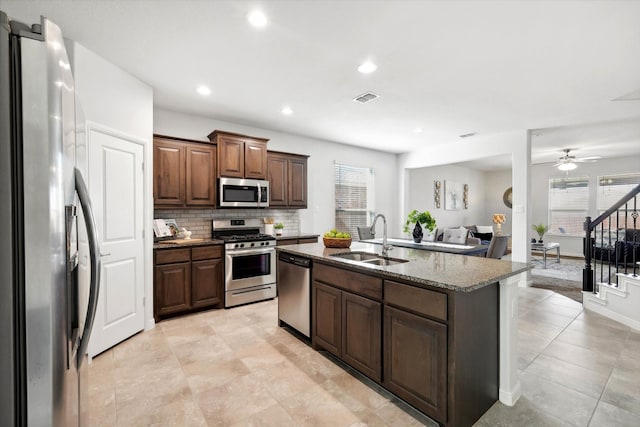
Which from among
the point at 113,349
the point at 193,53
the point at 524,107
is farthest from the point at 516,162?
the point at 113,349

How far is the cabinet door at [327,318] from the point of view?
98.4 inches

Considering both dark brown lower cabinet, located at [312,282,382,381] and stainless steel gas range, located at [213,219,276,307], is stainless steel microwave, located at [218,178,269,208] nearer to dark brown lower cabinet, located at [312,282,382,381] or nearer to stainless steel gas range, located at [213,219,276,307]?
stainless steel gas range, located at [213,219,276,307]

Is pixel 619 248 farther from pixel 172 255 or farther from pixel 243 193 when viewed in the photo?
pixel 172 255

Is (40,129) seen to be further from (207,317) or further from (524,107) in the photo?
(524,107)

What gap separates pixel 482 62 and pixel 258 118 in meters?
3.01

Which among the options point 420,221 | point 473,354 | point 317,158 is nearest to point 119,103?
point 317,158

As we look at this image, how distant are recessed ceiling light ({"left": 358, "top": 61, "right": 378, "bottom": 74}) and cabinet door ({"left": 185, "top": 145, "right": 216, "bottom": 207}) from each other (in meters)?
2.29

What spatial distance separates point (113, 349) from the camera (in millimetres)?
2873

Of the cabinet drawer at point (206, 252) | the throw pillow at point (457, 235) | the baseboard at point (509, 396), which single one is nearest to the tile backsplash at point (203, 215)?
the cabinet drawer at point (206, 252)

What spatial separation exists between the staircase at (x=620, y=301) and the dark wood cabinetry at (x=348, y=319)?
3.36 meters

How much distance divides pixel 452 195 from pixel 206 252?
7.90m

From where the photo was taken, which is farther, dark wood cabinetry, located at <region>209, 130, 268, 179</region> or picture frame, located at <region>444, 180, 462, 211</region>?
picture frame, located at <region>444, 180, 462, 211</region>

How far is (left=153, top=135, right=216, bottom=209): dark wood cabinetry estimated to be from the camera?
3719 millimetres

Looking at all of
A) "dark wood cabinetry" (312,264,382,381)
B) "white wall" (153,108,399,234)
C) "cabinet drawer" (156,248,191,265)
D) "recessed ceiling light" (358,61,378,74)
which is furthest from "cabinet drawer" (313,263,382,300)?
"white wall" (153,108,399,234)
